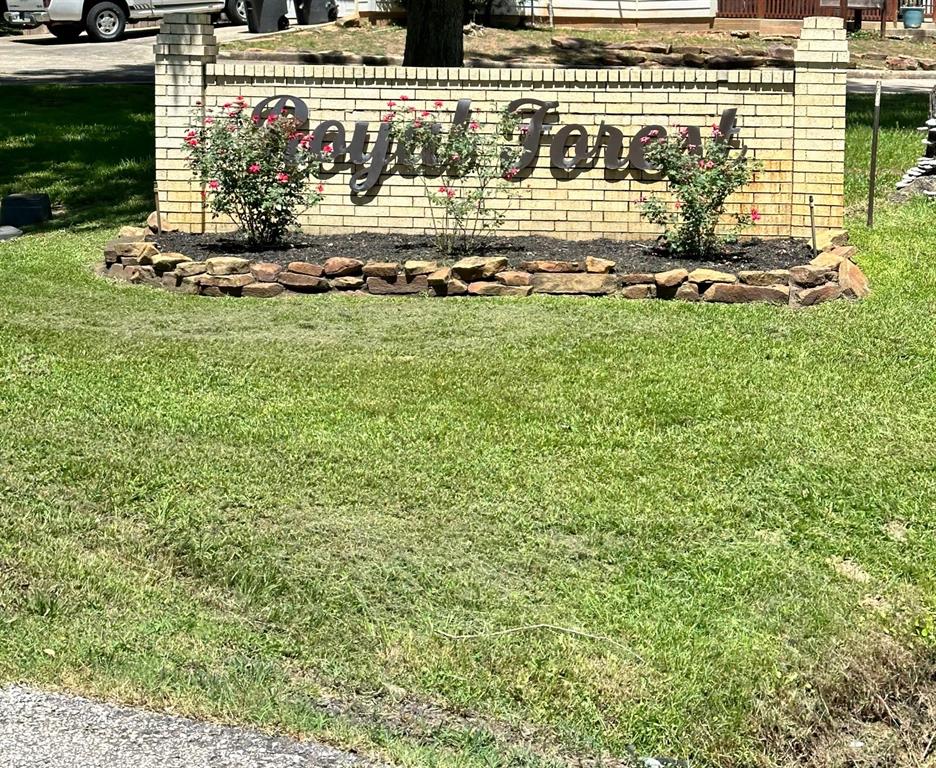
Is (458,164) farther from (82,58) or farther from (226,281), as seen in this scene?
(82,58)

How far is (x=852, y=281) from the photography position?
9680mm

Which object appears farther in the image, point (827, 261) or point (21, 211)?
point (21, 211)

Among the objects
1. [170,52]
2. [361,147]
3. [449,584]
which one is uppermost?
[170,52]

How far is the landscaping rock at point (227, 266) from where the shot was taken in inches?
411

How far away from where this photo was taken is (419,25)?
16344 millimetres

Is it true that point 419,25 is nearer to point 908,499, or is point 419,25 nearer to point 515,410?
point 515,410

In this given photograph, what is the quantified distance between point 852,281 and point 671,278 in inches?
47.6

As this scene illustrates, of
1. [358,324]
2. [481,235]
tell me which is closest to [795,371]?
[358,324]

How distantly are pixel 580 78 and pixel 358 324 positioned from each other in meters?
3.36

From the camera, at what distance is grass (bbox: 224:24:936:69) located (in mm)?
24953

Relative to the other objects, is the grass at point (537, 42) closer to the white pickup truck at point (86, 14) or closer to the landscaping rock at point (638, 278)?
the white pickup truck at point (86, 14)

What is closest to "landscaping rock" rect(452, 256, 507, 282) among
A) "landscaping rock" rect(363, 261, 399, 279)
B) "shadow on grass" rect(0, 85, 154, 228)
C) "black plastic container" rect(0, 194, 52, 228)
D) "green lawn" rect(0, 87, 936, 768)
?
"landscaping rock" rect(363, 261, 399, 279)

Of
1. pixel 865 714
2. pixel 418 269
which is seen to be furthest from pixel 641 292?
pixel 865 714

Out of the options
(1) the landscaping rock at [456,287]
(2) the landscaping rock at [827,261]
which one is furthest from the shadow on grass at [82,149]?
(2) the landscaping rock at [827,261]
